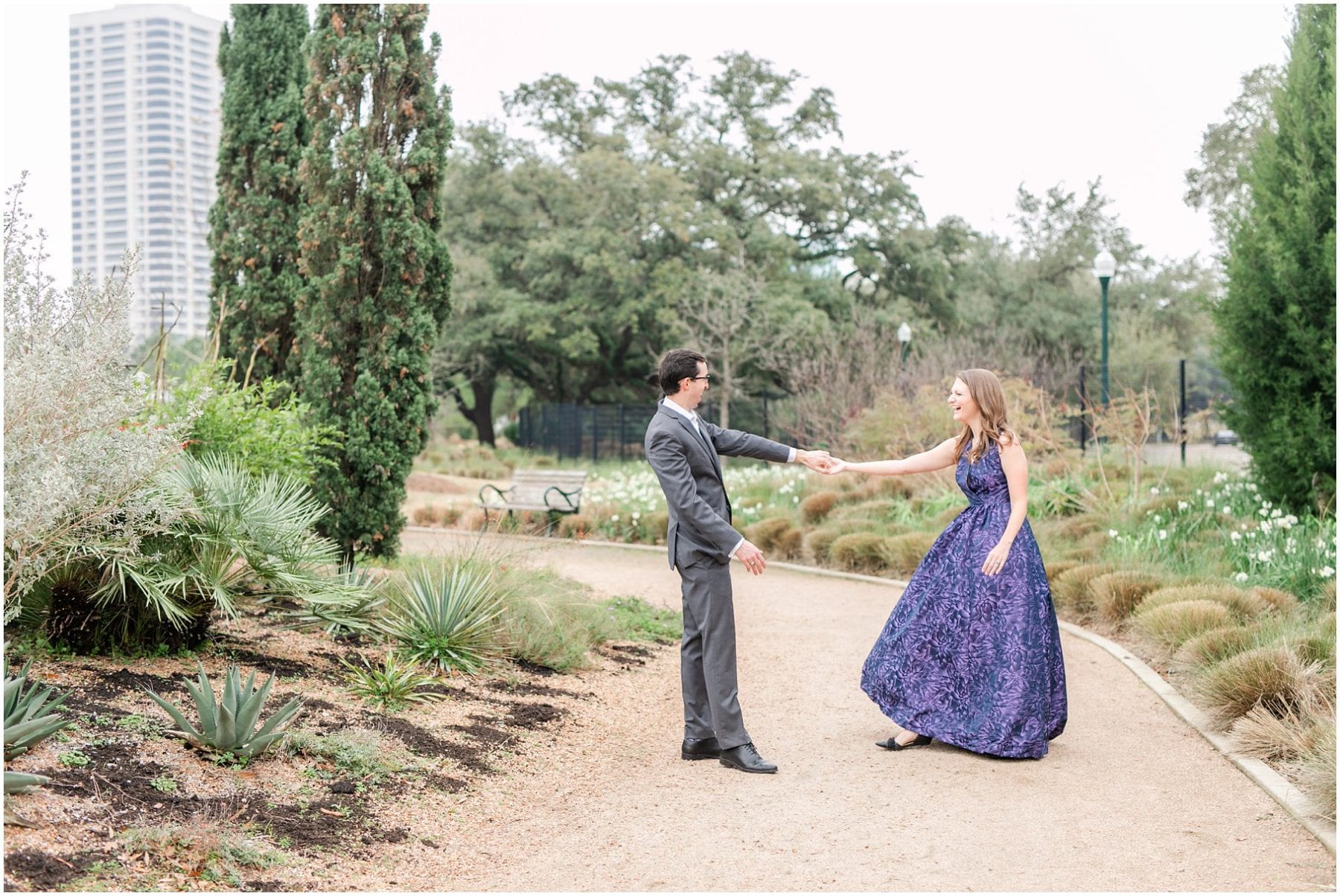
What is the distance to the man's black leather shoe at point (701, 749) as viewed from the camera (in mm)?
5340

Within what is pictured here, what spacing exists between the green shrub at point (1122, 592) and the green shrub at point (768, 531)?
4.63m

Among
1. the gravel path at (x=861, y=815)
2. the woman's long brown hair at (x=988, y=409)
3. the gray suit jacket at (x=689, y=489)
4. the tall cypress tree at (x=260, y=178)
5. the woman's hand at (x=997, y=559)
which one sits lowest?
the gravel path at (x=861, y=815)

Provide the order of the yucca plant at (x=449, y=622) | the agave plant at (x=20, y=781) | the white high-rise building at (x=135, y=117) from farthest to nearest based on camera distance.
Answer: the white high-rise building at (x=135, y=117), the yucca plant at (x=449, y=622), the agave plant at (x=20, y=781)

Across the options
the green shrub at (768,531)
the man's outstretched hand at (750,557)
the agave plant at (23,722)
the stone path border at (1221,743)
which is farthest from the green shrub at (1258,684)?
the green shrub at (768,531)

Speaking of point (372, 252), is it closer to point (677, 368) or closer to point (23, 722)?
point (677, 368)

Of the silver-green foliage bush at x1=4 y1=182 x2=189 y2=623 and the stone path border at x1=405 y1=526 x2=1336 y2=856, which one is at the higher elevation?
the silver-green foliage bush at x1=4 y1=182 x2=189 y2=623

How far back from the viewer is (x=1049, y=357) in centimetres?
3403

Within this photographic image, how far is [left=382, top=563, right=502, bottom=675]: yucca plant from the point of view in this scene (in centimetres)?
646

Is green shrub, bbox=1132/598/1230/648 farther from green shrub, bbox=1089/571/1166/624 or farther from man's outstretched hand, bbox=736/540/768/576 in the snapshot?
man's outstretched hand, bbox=736/540/768/576

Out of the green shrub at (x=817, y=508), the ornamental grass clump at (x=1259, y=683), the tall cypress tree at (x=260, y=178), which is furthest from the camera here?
the green shrub at (x=817, y=508)

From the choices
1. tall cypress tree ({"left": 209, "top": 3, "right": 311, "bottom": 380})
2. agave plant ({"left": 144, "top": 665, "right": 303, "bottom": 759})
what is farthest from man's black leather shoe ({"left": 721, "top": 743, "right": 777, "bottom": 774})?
tall cypress tree ({"left": 209, "top": 3, "right": 311, "bottom": 380})

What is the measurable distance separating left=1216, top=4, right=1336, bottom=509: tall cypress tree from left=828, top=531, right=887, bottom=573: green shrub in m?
3.49

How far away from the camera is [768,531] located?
12.8 metres

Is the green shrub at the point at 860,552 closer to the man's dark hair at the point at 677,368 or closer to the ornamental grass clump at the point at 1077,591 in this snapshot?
the ornamental grass clump at the point at 1077,591
